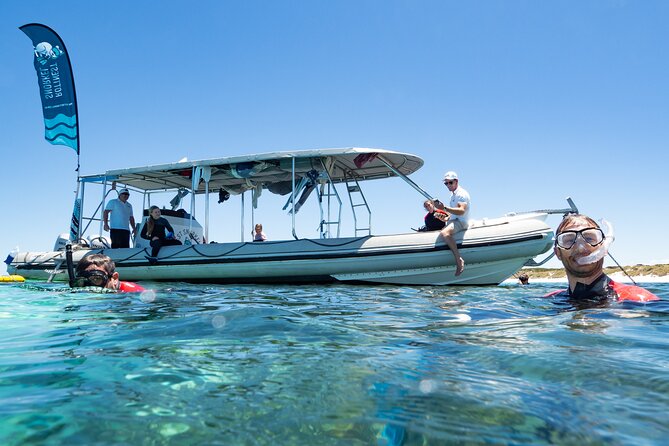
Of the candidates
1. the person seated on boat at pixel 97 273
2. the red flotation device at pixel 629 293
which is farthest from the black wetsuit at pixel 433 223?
the person seated on boat at pixel 97 273

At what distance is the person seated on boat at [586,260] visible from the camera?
3.05m

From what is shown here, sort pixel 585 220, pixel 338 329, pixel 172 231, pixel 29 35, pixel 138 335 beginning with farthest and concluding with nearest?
pixel 29 35 < pixel 172 231 < pixel 585 220 < pixel 338 329 < pixel 138 335

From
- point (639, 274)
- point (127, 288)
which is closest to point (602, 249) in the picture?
point (127, 288)

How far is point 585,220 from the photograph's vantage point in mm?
3100

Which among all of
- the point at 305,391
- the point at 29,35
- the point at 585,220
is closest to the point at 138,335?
the point at 305,391

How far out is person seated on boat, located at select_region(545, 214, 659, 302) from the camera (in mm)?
3047

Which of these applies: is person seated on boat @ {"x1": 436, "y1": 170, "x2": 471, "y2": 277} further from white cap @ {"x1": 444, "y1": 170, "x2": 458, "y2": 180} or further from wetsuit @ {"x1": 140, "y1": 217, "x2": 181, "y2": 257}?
wetsuit @ {"x1": 140, "y1": 217, "x2": 181, "y2": 257}

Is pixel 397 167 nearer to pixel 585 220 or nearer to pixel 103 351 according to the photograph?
pixel 585 220

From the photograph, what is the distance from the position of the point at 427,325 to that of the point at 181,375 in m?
1.73

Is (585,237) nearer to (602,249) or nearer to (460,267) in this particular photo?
(602,249)

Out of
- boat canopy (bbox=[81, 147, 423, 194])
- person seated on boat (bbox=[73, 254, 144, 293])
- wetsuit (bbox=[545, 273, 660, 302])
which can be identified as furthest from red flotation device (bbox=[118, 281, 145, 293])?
wetsuit (bbox=[545, 273, 660, 302])

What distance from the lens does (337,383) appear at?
1.47 m

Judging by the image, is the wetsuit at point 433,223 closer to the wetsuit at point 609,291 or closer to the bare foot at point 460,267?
the bare foot at point 460,267

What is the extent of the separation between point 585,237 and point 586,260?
0.61 ft
